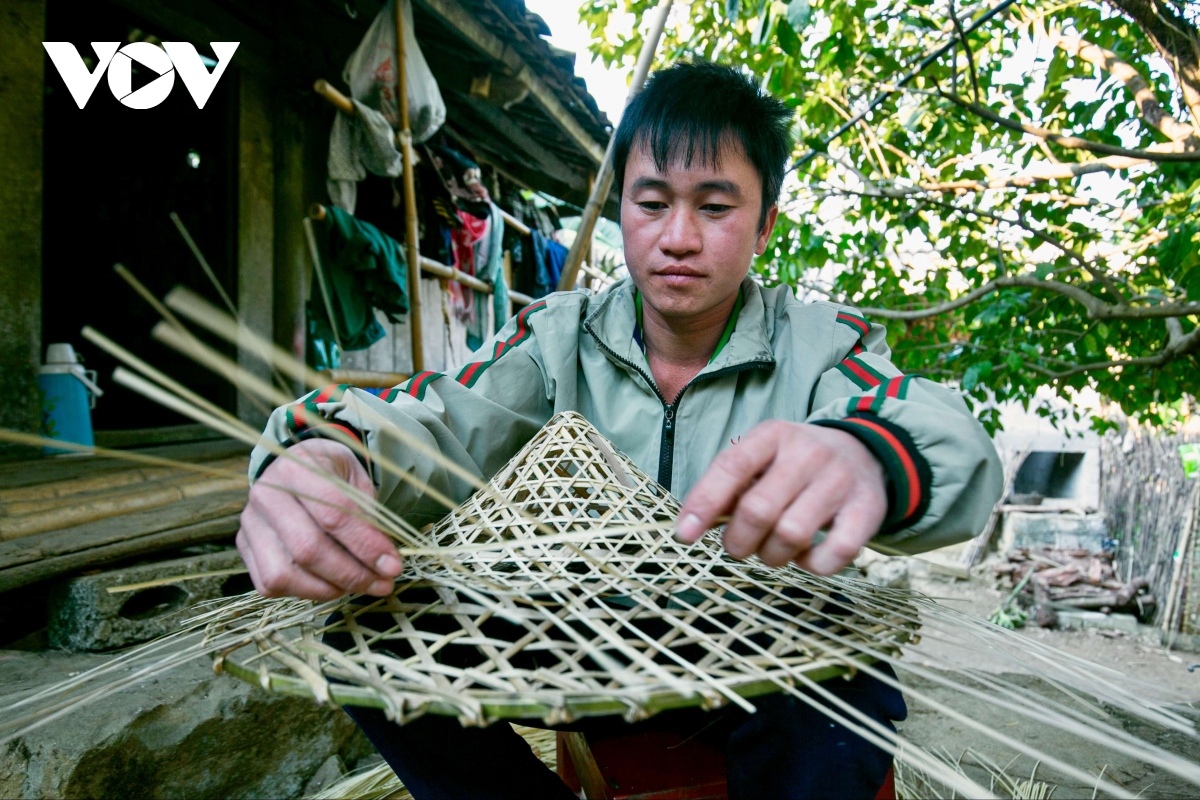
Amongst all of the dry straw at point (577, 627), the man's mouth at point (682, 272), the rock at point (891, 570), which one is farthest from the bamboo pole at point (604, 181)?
the rock at point (891, 570)

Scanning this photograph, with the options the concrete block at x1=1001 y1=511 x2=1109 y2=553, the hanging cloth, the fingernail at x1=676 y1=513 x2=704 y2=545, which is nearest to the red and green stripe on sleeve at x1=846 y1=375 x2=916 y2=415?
the fingernail at x1=676 y1=513 x2=704 y2=545

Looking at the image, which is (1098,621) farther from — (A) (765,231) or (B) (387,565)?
(B) (387,565)

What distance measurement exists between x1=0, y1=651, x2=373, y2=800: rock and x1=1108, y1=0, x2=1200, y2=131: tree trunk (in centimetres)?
290

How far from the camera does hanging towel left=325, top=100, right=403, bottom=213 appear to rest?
2.90m

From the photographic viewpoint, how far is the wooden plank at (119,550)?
1596mm

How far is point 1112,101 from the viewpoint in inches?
104

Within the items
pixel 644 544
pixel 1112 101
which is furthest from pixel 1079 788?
pixel 1112 101

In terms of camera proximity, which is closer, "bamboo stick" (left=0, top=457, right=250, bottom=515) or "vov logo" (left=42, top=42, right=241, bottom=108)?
"bamboo stick" (left=0, top=457, right=250, bottom=515)

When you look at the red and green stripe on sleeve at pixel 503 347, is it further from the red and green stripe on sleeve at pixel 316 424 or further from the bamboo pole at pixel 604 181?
the bamboo pole at pixel 604 181

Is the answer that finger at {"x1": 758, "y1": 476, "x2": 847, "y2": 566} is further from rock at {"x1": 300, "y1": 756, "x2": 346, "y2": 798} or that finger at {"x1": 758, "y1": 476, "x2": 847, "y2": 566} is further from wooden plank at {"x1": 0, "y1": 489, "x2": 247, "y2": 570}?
wooden plank at {"x1": 0, "y1": 489, "x2": 247, "y2": 570}

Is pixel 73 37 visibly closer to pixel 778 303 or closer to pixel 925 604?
pixel 778 303

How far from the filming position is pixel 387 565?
755mm

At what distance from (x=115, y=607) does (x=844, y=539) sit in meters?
1.81

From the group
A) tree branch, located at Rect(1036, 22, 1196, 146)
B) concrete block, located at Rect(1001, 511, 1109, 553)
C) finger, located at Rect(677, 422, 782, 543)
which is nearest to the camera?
finger, located at Rect(677, 422, 782, 543)
